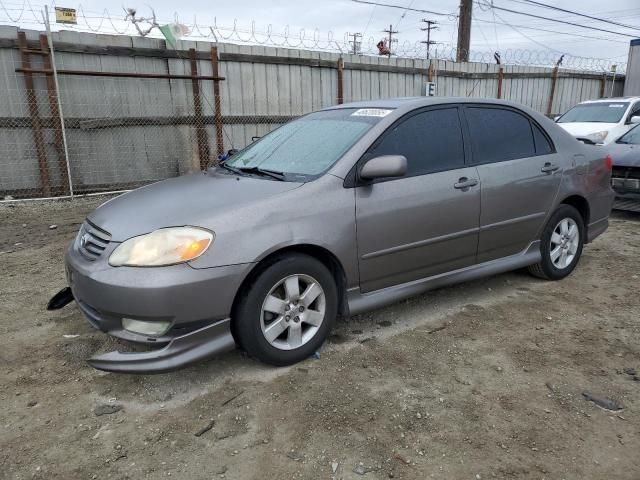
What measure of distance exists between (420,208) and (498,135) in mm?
1105

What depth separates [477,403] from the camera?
2717 millimetres

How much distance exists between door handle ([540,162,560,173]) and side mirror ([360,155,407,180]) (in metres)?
1.67

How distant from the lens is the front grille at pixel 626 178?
265 inches

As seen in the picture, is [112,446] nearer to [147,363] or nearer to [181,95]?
[147,363]

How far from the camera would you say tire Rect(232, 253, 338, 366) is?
2.85m

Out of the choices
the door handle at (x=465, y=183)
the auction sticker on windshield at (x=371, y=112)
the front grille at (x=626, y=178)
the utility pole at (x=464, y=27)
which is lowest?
the front grille at (x=626, y=178)

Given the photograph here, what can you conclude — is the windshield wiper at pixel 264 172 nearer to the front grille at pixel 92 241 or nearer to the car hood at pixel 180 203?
the car hood at pixel 180 203

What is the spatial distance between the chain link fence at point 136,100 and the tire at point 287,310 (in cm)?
600

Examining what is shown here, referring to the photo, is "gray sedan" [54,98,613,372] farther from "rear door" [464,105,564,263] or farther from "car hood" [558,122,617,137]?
"car hood" [558,122,617,137]

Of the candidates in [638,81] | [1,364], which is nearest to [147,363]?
[1,364]

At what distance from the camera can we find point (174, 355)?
2.68 meters

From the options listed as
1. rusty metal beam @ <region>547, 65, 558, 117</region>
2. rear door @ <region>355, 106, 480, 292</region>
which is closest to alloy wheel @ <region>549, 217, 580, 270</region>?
rear door @ <region>355, 106, 480, 292</region>

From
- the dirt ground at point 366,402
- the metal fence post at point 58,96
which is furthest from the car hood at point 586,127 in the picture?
the metal fence post at point 58,96

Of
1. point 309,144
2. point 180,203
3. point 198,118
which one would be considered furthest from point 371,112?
point 198,118
